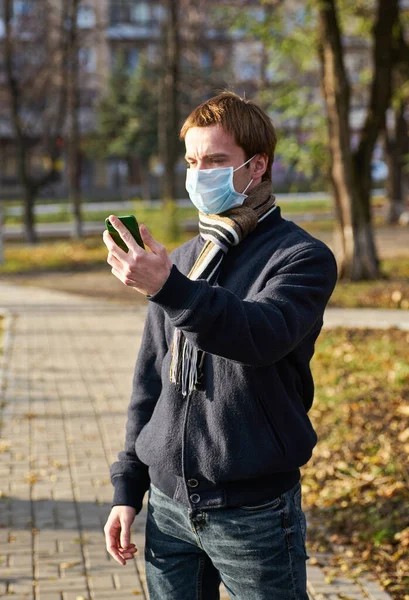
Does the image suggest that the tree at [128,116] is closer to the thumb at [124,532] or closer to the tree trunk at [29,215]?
the tree trunk at [29,215]

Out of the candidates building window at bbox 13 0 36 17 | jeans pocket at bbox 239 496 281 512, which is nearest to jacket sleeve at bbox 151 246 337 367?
jeans pocket at bbox 239 496 281 512

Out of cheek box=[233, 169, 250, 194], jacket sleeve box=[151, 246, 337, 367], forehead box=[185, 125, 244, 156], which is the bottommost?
jacket sleeve box=[151, 246, 337, 367]

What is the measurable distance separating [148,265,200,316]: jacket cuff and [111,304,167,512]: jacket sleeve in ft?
2.14

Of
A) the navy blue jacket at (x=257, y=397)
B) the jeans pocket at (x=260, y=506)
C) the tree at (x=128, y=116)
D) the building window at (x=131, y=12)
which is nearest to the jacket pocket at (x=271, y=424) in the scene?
the navy blue jacket at (x=257, y=397)

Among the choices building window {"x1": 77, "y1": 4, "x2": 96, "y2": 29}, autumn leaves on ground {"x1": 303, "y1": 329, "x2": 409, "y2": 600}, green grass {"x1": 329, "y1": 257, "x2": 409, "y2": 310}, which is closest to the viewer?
Result: autumn leaves on ground {"x1": 303, "y1": 329, "x2": 409, "y2": 600}

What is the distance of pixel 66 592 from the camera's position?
14.7 feet

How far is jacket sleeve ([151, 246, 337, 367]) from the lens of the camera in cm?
209

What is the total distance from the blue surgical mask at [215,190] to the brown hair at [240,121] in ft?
0.16

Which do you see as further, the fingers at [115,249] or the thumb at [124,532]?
the thumb at [124,532]

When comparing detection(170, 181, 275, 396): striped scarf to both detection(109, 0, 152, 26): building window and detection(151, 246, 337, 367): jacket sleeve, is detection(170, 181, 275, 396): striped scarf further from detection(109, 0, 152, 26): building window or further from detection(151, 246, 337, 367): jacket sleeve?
detection(109, 0, 152, 26): building window

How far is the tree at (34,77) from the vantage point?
26359 mm

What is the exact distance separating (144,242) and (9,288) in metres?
15.4

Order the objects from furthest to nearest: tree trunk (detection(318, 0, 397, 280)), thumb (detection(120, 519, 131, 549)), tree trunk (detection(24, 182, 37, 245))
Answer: tree trunk (detection(24, 182, 37, 245)) → tree trunk (detection(318, 0, 397, 280)) → thumb (detection(120, 519, 131, 549))

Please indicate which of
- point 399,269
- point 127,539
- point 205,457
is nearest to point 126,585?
point 127,539
